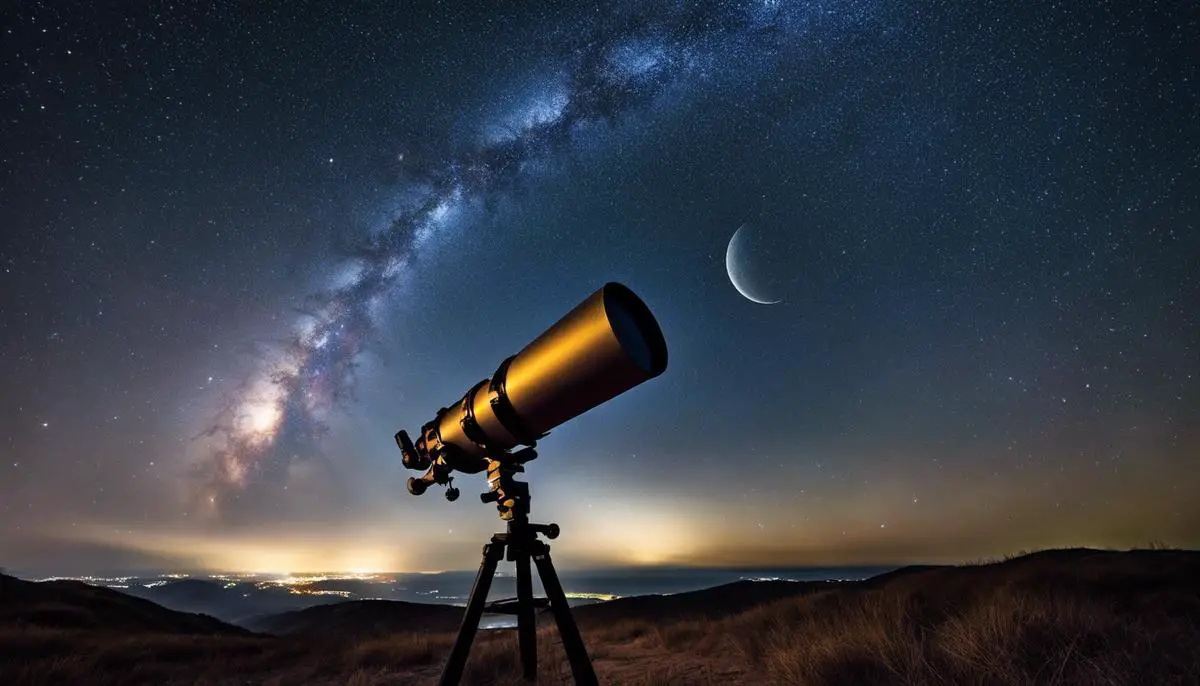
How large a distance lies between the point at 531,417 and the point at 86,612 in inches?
724

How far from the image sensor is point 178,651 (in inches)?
348

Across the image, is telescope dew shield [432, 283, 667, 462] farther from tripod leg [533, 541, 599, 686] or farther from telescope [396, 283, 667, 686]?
tripod leg [533, 541, 599, 686]

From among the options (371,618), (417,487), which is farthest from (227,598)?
(417,487)

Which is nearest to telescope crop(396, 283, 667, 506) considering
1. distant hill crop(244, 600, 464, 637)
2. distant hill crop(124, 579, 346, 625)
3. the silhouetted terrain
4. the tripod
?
the tripod

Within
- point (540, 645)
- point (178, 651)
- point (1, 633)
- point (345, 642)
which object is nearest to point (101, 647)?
point (178, 651)

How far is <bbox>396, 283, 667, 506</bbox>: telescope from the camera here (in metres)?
3.20

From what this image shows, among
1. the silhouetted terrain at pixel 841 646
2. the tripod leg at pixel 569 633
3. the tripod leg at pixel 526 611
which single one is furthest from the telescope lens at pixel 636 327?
the silhouetted terrain at pixel 841 646

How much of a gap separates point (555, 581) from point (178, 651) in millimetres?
9300

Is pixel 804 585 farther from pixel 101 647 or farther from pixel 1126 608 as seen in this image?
pixel 101 647

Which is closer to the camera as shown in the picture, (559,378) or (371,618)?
(559,378)

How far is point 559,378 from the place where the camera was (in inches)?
137

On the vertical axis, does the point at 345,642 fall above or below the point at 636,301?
below

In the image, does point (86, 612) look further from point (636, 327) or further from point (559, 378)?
point (636, 327)

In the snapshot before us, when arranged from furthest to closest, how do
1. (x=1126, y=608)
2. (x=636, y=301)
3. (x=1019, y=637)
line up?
(x=1126, y=608), (x=1019, y=637), (x=636, y=301)
